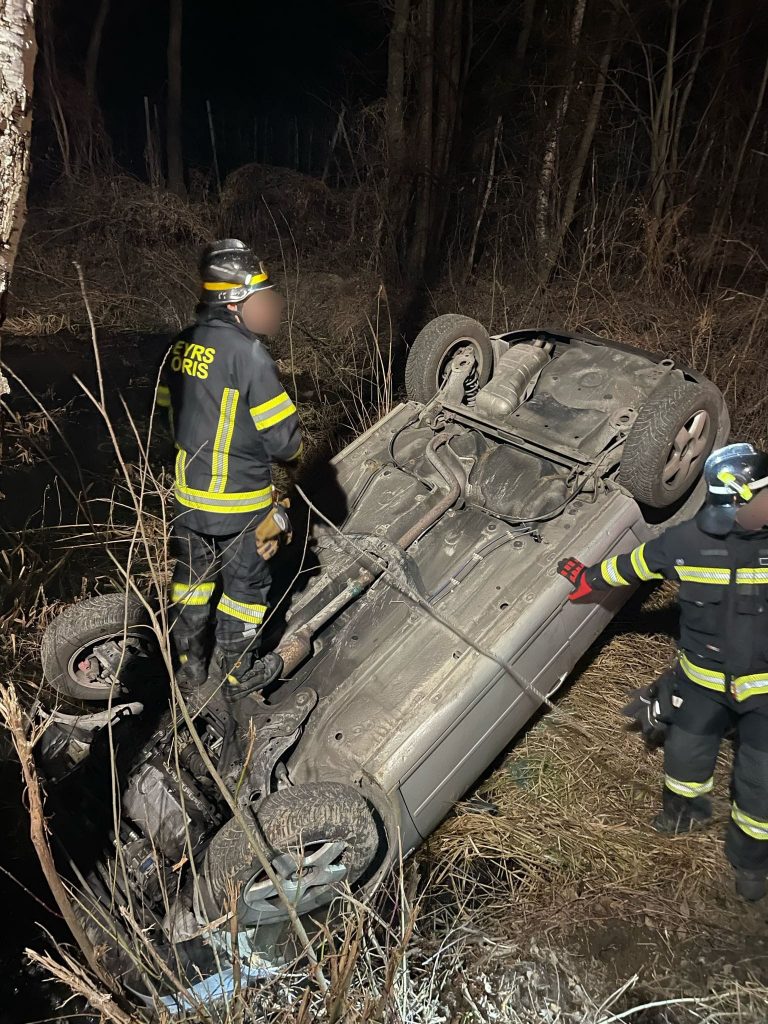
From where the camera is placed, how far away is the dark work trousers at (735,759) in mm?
2717

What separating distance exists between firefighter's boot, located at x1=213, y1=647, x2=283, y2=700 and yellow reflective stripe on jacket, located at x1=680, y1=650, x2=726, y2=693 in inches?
66.2

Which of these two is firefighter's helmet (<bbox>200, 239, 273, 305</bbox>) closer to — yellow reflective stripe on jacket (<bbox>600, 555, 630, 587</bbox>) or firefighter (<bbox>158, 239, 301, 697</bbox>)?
firefighter (<bbox>158, 239, 301, 697</bbox>)

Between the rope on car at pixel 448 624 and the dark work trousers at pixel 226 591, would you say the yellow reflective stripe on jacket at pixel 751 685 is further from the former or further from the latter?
the dark work trousers at pixel 226 591

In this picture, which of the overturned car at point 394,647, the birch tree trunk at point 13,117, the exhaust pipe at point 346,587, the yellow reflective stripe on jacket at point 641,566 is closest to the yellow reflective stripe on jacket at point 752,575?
the yellow reflective stripe on jacket at point 641,566

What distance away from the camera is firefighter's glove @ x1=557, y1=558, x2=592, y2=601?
312 centimetres

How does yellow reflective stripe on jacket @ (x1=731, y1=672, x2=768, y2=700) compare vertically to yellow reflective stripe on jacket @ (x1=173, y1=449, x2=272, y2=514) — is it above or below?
below

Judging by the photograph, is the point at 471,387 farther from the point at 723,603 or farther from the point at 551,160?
the point at 551,160

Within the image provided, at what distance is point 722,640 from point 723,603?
0.14 meters

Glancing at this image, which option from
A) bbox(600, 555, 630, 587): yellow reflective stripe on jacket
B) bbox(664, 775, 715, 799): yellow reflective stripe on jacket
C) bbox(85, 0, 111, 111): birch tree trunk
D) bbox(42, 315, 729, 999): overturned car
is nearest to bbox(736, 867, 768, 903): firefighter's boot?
bbox(664, 775, 715, 799): yellow reflective stripe on jacket

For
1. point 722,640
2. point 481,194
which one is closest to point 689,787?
point 722,640

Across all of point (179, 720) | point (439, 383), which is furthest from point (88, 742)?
point (439, 383)

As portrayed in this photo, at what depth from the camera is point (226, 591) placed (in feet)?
10.3

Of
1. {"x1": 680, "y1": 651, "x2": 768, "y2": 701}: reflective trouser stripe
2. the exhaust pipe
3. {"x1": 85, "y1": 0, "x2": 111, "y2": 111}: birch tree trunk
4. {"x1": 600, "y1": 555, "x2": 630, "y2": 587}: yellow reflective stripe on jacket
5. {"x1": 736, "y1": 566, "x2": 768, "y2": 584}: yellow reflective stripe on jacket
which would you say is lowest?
the exhaust pipe

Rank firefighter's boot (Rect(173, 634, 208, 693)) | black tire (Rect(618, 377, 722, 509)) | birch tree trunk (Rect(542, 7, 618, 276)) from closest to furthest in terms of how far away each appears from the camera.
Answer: firefighter's boot (Rect(173, 634, 208, 693)), black tire (Rect(618, 377, 722, 509)), birch tree trunk (Rect(542, 7, 618, 276))
